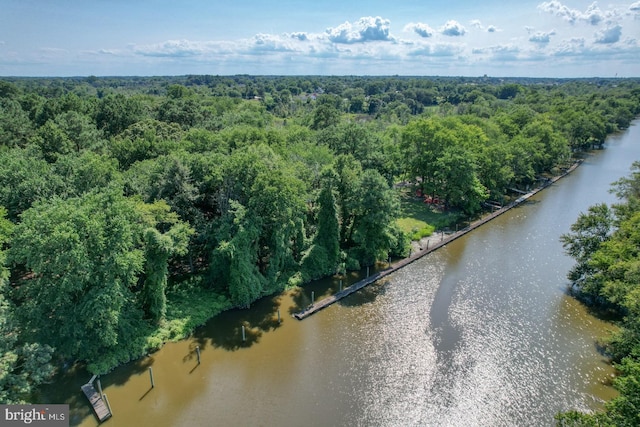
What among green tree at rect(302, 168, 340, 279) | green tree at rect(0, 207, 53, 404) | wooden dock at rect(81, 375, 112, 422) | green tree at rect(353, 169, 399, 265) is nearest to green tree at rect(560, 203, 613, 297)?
green tree at rect(353, 169, 399, 265)

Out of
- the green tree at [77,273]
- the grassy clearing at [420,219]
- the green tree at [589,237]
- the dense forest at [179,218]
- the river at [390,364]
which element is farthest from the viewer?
the grassy clearing at [420,219]

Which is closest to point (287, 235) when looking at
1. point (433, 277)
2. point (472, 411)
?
point (433, 277)

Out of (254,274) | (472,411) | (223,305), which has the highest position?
(254,274)

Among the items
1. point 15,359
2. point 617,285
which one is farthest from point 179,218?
point 617,285

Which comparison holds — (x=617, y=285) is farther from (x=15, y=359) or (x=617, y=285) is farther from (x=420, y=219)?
(x=15, y=359)

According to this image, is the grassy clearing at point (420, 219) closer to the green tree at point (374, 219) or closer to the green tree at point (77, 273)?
the green tree at point (374, 219)

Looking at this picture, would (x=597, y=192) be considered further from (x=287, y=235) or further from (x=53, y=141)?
(x=53, y=141)

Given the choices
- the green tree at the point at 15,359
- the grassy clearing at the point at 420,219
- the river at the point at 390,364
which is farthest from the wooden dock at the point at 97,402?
the grassy clearing at the point at 420,219
